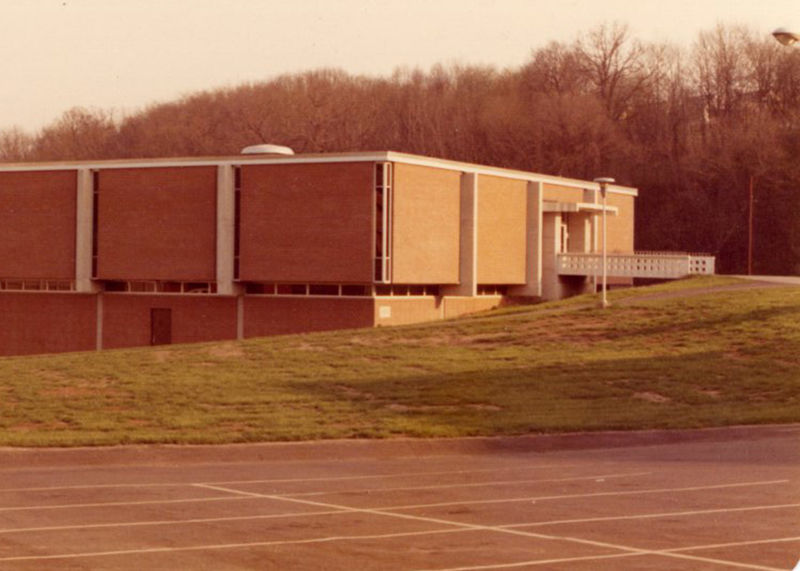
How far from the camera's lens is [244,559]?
9.46m

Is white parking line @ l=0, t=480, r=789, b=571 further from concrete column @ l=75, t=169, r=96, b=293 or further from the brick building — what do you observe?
concrete column @ l=75, t=169, r=96, b=293

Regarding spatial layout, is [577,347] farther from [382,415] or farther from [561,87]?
[561,87]

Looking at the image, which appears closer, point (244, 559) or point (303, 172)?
point (244, 559)

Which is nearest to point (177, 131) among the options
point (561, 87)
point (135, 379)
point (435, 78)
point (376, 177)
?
point (435, 78)

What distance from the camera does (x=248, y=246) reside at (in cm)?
4934

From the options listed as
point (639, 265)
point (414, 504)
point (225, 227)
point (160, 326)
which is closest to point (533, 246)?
point (639, 265)

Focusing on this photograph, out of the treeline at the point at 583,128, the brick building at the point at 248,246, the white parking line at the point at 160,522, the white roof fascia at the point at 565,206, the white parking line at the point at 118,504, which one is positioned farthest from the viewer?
the treeline at the point at 583,128

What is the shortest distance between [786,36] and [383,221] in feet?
102

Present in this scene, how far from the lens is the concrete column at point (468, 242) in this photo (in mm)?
51969

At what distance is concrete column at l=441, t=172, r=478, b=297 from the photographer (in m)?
52.0

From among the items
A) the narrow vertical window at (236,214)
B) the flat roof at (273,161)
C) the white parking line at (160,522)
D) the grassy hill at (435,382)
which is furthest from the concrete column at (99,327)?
the white parking line at (160,522)

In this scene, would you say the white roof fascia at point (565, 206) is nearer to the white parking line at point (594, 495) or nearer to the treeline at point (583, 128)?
the treeline at point (583, 128)

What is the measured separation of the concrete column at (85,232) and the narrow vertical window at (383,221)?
12942mm

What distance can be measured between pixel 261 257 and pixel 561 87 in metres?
22.7
